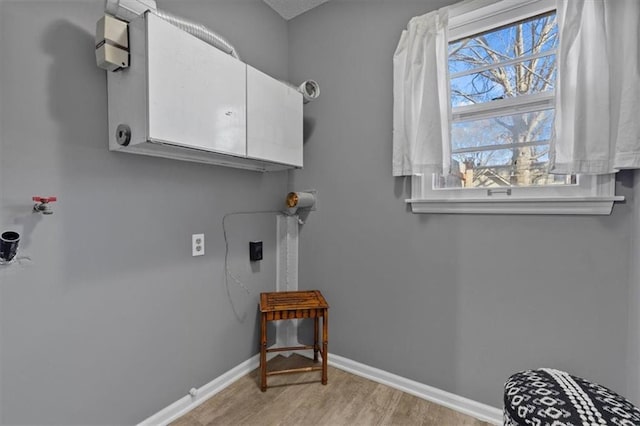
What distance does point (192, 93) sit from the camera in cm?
125

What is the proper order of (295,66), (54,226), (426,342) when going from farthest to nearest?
(295,66)
(426,342)
(54,226)

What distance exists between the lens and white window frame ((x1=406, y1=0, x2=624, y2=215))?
4.20 ft

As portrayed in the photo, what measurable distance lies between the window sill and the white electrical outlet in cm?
119

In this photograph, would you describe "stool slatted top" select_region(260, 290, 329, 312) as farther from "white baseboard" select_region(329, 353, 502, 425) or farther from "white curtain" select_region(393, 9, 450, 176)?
"white curtain" select_region(393, 9, 450, 176)

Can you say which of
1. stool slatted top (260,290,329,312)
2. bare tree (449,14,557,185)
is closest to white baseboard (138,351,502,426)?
stool slatted top (260,290,329,312)

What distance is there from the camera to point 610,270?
1261 millimetres

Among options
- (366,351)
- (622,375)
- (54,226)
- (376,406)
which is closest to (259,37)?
(54,226)

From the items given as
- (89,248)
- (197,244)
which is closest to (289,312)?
(197,244)

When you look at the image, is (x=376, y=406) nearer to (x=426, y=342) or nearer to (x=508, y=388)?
(x=426, y=342)

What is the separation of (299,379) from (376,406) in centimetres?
50

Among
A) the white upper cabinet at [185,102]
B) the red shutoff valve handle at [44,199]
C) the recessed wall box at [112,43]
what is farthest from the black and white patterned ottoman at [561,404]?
the recessed wall box at [112,43]

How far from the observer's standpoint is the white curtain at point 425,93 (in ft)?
5.10

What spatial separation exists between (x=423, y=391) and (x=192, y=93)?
1.97 meters

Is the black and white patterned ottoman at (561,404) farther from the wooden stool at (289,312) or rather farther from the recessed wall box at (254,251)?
the recessed wall box at (254,251)
